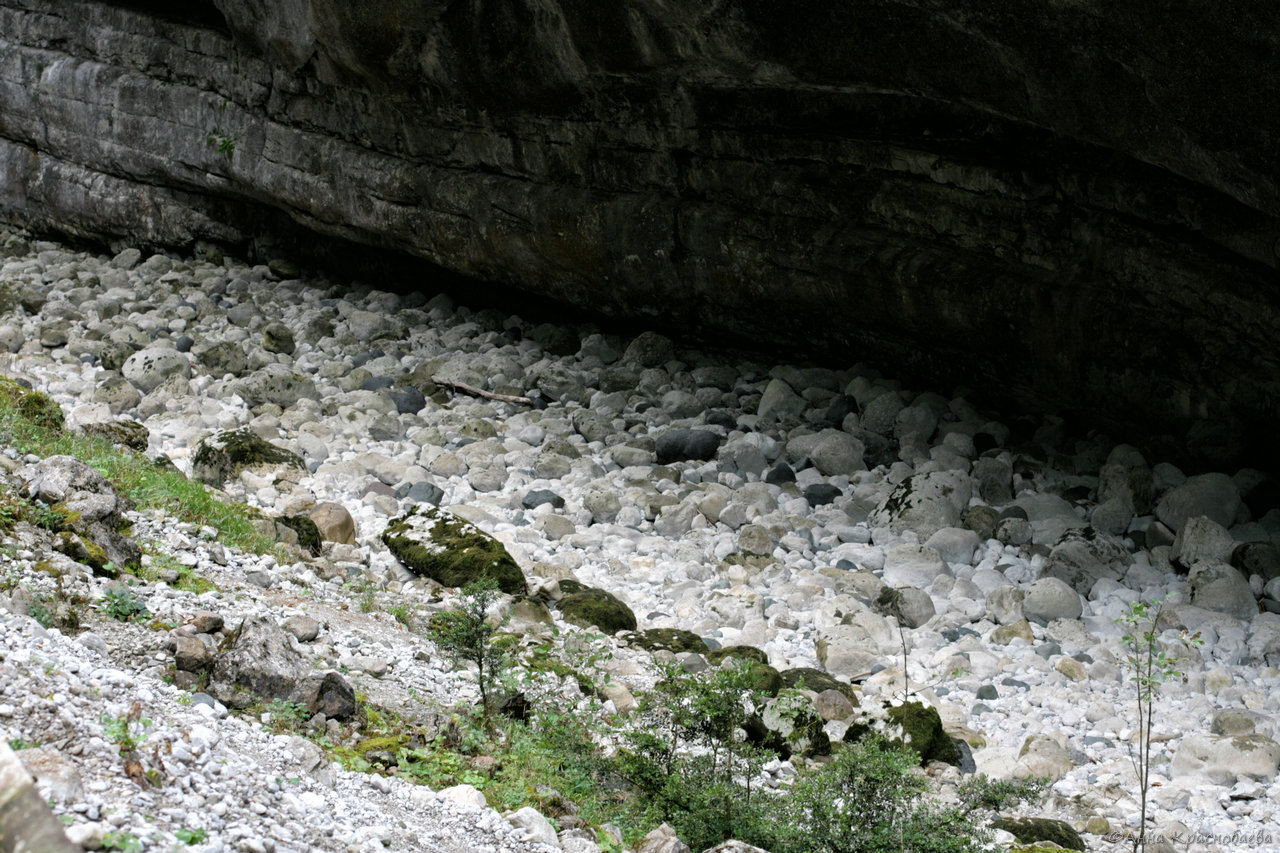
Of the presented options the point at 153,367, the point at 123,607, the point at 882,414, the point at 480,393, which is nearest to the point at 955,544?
the point at 882,414

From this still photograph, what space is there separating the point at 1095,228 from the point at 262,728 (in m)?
4.78

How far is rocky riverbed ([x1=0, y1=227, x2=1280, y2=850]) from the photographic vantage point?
2.66m

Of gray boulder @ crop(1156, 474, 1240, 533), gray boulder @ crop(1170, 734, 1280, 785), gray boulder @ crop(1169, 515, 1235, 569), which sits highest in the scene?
gray boulder @ crop(1156, 474, 1240, 533)

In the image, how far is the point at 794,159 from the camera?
689 centimetres

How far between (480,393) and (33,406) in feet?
10.2

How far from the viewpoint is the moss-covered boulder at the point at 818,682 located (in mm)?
4441

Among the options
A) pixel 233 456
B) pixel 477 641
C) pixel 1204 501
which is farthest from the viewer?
pixel 233 456

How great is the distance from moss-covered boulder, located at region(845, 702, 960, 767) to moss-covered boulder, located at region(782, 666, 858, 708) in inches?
13.5

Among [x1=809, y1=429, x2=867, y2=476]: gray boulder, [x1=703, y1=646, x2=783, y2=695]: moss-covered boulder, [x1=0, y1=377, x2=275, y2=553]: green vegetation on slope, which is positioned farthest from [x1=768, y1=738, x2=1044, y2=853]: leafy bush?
[x1=809, y1=429, x2=867, y2=476]: gray boulder

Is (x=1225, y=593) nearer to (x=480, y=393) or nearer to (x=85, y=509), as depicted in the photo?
(x=85, y=509)

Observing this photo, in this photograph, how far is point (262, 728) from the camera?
9.53ft

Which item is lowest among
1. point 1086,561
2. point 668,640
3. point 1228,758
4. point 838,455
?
point 668,640

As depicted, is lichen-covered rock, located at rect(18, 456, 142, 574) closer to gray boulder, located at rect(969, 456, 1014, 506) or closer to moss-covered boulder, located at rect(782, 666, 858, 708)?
moss-covered boulder, located at rect(782, 666, 858, 708)

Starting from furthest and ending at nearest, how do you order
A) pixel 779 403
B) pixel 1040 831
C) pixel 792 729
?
pixel 779 403 < pixel 792 729 < pixel 1040 831
